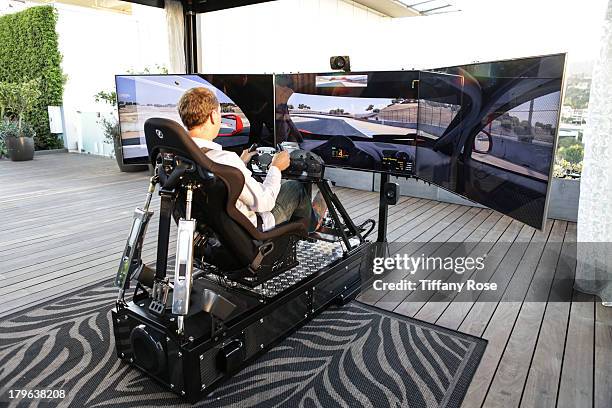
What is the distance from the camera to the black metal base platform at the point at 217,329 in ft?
6.03

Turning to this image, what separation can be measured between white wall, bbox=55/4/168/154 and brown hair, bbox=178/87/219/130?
7.75 m

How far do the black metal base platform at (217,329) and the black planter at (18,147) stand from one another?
748 cm

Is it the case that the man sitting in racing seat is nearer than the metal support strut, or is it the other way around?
the metal support strut

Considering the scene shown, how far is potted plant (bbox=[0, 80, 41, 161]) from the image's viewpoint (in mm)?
8180

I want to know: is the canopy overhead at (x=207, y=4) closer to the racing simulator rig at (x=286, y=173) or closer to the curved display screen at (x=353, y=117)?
the racing simulator rig at (x=286, y=173)

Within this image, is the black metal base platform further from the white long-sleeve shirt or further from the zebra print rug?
the white long-sleeve shirt

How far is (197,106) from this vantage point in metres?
1.95

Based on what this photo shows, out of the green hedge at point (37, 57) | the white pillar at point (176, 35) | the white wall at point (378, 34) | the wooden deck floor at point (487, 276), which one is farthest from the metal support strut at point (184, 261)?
the green hedge at point (37, 57)

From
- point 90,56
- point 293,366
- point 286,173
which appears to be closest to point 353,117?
point 286,173

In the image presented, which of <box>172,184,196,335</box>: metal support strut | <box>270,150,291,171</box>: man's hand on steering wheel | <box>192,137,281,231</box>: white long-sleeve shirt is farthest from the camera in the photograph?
<box>270,150,291,171</box>: man's hand on steering wheel

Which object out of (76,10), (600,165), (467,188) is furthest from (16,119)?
(600,165)

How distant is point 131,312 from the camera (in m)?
1.99

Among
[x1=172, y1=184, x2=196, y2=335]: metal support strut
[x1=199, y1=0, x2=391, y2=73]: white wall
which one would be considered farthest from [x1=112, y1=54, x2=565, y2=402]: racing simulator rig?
[x1=199, y1=0, x2=391, y2=73]: white wall

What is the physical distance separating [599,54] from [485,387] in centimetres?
208
